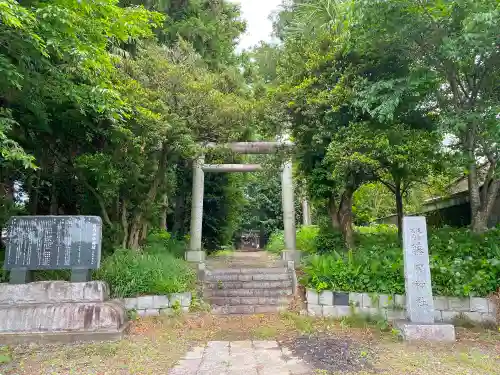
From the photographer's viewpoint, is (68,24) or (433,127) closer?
(68,24)

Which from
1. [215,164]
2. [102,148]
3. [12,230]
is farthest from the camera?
[215,164]

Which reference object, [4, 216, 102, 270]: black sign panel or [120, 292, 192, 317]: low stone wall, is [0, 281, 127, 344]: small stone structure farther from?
[120, 292, 192, 317]: low stone wall

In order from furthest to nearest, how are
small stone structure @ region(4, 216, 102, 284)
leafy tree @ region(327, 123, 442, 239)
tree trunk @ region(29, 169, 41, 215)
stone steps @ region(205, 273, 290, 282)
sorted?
1. tree trunk @ region(29, 169, 41, 215)
2. stone steps @ region(205, 273, 290, 282)
3. leafy tree @ region(327, 123, 442, 239)
4. small stone structure @ region(4, 216, 102, 284)

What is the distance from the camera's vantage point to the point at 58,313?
585 cm

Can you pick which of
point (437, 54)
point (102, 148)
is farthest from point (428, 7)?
point (102, 148)

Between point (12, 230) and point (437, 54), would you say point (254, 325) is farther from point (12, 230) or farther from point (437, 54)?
point (437, 54)

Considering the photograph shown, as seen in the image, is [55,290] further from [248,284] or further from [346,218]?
[346,218]

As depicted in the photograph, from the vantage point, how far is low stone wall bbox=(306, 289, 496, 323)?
641 cm

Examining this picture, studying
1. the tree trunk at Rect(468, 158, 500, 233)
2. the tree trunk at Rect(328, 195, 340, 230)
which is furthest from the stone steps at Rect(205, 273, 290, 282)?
the tree trunk at Rect(468, 158, 500, 233)

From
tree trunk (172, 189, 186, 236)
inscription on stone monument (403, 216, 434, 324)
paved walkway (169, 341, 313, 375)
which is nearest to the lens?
paved walkway (169, 341, 313, 375)

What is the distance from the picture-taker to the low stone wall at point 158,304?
700cm

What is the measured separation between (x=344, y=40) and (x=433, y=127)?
2693 mm

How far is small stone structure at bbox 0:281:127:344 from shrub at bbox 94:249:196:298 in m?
0.69

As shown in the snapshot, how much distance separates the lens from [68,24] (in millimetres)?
5016
